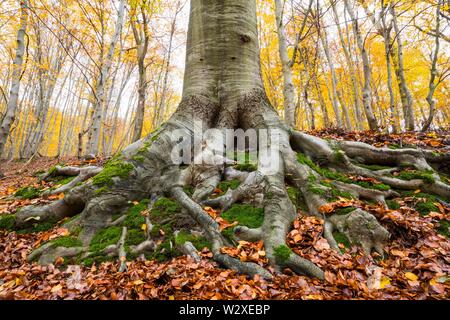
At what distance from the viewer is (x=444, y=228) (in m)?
2.51

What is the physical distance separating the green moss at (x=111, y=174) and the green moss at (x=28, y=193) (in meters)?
1.79

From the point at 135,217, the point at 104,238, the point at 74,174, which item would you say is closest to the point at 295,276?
the point at 135,217

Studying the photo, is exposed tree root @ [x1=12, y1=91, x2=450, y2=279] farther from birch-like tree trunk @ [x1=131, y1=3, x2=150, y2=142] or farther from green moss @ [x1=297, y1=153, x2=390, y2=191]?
birch-like tree trunk @ [x1=131, y1=3, x2=150, y2=142]

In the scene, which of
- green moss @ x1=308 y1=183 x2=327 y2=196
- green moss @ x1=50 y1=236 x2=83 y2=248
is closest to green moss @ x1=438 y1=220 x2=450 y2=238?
green moss @ x1=308 y1=183 x2=327 y2=196

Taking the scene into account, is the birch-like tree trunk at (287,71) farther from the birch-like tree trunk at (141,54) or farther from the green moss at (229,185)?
the green moss at (229,185)

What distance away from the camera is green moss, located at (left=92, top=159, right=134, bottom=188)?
3092mm

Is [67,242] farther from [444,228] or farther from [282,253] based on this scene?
[444,228]

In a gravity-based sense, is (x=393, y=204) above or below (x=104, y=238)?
above

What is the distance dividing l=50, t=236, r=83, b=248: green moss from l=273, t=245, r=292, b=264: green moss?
7.43 ft

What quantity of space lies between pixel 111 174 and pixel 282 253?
2.44m

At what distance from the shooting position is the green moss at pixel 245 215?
2.67m

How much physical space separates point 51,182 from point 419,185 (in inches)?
256
